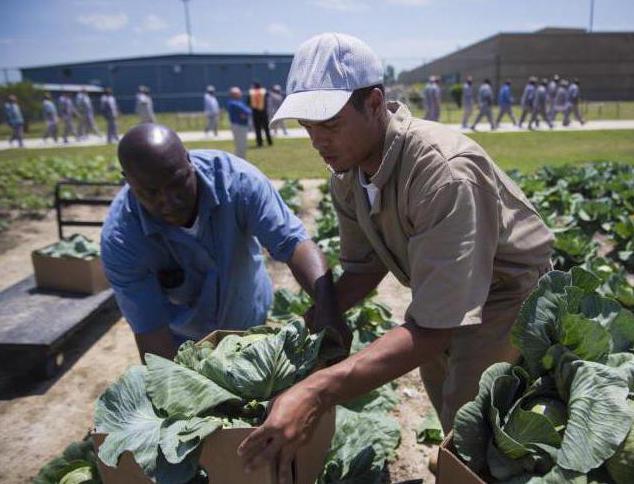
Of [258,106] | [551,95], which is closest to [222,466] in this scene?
[258,106]

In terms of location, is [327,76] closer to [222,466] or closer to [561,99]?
[222,466]

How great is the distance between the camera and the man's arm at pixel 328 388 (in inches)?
57.7

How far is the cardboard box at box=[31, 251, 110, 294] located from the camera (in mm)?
5145

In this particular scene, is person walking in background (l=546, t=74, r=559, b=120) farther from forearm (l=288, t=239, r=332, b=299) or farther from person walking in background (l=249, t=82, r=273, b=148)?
forearm (l=288, t=239, r=332, b=299)

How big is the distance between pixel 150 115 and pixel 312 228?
1345 cm

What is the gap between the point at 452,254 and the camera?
1598 mm

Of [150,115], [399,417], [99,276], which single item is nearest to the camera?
[399,417]

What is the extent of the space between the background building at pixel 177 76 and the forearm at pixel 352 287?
3429 cm

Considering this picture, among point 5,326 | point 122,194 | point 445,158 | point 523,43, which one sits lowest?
point 5,326

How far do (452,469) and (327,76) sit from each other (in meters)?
1.29

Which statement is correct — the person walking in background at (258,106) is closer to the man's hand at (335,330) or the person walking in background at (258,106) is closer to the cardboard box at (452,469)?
the man's hand at (335,330)

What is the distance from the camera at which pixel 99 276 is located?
207 inches

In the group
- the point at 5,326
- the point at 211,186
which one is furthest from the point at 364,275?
the point at 5,326

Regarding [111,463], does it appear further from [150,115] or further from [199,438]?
[150,115]
